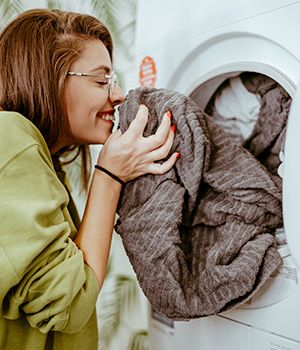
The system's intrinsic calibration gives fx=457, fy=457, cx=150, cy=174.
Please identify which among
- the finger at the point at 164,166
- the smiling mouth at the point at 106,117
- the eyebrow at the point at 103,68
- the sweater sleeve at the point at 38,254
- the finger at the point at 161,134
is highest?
the eyebrow at the point at 103,68

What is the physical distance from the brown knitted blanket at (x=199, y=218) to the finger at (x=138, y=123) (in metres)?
0.02

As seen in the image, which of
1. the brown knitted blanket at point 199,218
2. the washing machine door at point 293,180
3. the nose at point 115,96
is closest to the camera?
the washing machine door at point 293,180

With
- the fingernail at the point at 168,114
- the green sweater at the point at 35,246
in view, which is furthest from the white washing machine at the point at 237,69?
the green sweater at the point at 35,246

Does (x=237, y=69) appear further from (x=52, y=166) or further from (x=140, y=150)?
(x=52, y=166)

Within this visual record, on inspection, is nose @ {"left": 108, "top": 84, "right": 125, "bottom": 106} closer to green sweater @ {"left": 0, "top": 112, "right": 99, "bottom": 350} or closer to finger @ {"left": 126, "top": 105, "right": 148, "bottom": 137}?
finger @ {"left": 126, "top": 105, "right": 148, "bottom": 137}

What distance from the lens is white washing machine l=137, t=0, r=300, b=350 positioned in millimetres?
796

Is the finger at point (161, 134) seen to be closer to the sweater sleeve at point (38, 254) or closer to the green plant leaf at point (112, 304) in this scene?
the sweater sleeve at point (38, 254)

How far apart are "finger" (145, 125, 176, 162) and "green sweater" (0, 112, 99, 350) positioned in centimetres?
19

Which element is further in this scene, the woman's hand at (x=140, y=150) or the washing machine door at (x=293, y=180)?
the woman's hand at (x=140, y=150)

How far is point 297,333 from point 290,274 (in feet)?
0.34

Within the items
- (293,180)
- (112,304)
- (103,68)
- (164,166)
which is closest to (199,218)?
(164,166)

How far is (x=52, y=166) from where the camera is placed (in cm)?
85

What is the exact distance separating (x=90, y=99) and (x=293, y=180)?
44cm

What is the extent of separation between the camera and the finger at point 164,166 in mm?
886
